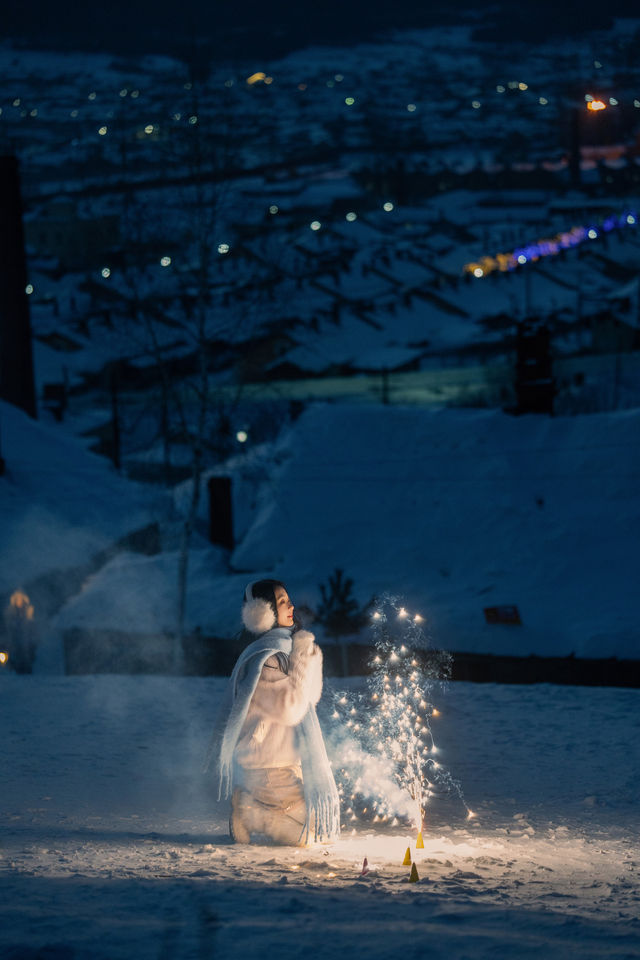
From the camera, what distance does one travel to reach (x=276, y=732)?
5.23 meters

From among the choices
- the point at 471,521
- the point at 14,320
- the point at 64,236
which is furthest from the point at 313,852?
the point at 64,236

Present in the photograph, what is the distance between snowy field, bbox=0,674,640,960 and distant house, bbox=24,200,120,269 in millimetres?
69018

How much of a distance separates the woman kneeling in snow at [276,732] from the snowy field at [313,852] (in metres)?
0.21

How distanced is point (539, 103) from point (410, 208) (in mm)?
105816

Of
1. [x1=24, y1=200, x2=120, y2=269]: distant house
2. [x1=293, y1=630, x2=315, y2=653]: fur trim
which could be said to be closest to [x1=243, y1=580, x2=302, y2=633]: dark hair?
[x1=293, y1=630, x2=315, y2=653]: fur trim

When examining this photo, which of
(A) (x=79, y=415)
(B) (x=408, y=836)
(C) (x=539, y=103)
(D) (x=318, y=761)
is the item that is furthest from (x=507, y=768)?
(C) (x=539, y=103)

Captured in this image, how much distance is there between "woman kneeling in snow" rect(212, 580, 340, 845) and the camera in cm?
516

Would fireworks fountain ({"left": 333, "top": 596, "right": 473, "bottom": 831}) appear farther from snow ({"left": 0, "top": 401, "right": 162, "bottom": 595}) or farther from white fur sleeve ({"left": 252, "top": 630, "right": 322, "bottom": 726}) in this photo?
snow ({"left": 0, "top": 401, "right": 162, "bottom": 595})

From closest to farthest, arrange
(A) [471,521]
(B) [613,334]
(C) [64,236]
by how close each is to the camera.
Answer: (A) [471,521], (B) [613,334], (C) [64,236]

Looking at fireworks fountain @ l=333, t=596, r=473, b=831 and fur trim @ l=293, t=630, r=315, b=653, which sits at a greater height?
fur trim @ l=293, t=630, r=315, b=653

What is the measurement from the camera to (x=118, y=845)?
5.64 m

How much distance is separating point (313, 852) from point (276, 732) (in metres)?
0.65

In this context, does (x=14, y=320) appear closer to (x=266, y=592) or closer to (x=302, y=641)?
(x=266, y=592)

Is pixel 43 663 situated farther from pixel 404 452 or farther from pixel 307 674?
pixel 307 674
